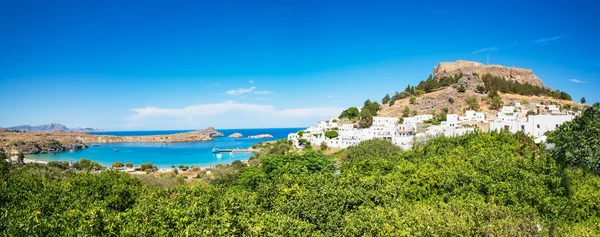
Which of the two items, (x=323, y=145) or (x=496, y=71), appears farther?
(x=496, y=71)

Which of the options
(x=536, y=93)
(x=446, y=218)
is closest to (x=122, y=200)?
(x=446, y=218)

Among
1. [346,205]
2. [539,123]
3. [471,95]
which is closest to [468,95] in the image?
[471,95]

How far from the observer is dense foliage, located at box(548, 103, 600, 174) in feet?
47.9

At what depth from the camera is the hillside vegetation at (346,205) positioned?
10.7 m

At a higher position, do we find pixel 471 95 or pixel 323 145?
pixel 471 95

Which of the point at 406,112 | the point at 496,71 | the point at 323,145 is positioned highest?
the point at 496,71

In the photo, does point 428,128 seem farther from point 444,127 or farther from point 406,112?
point 406,112

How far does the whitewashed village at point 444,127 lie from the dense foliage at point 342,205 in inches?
1152

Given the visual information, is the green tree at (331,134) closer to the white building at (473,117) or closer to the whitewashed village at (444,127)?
the whitewashed village at (444,127)

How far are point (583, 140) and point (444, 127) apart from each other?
49.3 meters

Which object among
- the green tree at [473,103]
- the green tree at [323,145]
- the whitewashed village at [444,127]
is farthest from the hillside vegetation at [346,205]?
the green tree at [473,103]

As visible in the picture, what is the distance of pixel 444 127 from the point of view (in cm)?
6212

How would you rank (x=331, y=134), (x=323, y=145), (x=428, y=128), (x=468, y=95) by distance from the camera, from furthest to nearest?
1. (x=468, y=95)
2. (x=331, y=134)
3. (x=323, y=145)
4. (x=428, y=128)

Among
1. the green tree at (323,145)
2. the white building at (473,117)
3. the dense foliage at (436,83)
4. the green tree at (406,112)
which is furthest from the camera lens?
the dense foliage at (436,83)
